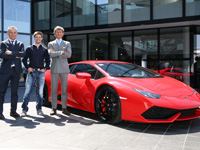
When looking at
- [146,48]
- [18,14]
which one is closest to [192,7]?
[146,48]

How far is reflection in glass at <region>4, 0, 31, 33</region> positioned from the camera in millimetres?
17156

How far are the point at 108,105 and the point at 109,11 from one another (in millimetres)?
9353

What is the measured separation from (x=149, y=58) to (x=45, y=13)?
741 centimetres

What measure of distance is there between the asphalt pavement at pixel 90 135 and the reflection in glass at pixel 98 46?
30.7ft

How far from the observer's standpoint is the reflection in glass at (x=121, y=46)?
13.1 meters

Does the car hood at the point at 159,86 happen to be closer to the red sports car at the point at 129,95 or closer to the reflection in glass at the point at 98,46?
the red sports car at the point at 129,95

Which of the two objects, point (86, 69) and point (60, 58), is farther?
point (86, 69)

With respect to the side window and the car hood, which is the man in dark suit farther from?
the car hood

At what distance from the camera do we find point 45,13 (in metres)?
14.9

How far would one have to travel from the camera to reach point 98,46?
14086 mm

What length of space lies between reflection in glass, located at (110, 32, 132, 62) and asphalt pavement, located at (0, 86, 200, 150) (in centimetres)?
874

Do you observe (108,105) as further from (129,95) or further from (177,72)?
(177,72)

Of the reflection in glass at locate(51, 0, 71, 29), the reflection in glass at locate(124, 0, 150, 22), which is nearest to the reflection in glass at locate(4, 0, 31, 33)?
the reflection in glass at locate(51, 0, 71, 29)

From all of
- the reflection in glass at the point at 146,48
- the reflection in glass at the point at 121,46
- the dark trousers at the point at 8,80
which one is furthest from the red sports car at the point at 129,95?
the reflection in glass at the point at 121,46
